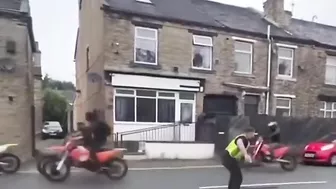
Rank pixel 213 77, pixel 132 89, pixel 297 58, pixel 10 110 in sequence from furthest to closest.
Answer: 1. pixel 297 58
2. pixel 213 77
3. pixel 132 89
4. pixel 10 110

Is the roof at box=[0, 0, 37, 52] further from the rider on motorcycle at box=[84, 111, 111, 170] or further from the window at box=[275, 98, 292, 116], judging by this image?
the window at box=[275, 98, 292, 116]

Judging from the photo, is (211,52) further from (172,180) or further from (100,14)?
(172,180)

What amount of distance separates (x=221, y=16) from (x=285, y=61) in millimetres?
4584

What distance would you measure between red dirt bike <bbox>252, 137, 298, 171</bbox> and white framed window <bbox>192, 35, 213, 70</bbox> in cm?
770

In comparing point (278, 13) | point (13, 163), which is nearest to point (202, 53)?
point (278, 13)

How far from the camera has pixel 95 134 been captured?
35.3 feet

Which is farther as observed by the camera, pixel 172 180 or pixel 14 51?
pixel 14 51

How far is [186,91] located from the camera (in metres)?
20.3

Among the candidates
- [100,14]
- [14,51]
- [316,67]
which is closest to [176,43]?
[100,14]

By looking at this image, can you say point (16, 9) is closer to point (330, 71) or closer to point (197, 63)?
point (197, 63)

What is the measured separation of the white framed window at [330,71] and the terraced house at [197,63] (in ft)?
0.21

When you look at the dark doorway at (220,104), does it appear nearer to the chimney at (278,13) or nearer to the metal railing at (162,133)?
the metal railing at (162,133)

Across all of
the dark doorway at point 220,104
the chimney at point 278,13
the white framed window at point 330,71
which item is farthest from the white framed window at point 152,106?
the white framed window at point 330,71

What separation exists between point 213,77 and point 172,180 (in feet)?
35.1
